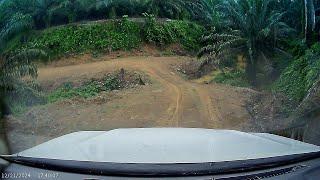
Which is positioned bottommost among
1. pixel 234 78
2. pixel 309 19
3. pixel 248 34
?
pixel 234 78

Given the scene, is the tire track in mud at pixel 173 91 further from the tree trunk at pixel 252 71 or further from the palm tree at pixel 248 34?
the palm tree at pixel 248 34

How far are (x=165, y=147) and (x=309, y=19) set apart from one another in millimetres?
2730

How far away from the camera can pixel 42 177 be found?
123 cm

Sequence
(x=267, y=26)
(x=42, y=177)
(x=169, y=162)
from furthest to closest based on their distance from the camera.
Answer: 1. (x=267, y=26)
2. (x=169, y=162)
3. (x=42, y=177)

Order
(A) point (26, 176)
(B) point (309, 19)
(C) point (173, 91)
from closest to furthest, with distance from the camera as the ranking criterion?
(A) point (26, 176)
(B) point (309, 19)
(C) point (173, 91)

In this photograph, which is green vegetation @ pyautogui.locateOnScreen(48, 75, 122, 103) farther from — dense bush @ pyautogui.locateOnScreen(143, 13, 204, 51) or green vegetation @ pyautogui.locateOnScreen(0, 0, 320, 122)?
dense bush @ pyautogui.locateOnScreen(143, 13, 204, 51)

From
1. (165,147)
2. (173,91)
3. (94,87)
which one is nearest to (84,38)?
(94,87)

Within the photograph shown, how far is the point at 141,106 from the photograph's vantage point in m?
3.85

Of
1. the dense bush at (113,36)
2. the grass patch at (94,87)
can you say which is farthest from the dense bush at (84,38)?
the grass patch at (94,87)

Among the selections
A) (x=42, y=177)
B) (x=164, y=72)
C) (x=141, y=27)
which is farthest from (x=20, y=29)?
(x=42, y=177)

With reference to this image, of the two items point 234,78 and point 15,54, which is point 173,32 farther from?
point 15,54

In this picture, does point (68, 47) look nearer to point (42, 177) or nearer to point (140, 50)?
point (140, 50)

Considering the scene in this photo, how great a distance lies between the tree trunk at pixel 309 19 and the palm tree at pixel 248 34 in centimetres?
20

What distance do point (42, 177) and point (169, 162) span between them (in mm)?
428
